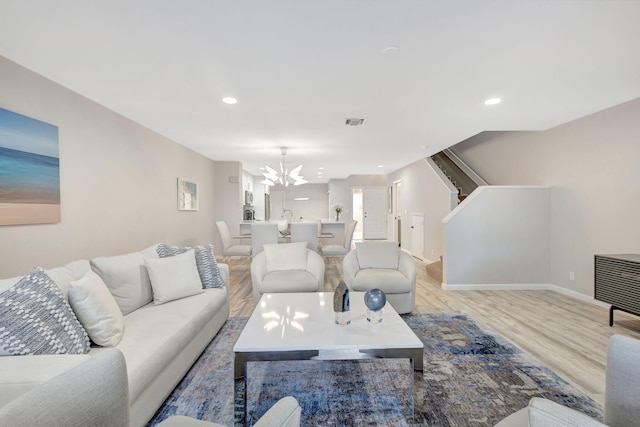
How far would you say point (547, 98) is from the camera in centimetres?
323

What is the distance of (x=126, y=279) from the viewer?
7.83ft

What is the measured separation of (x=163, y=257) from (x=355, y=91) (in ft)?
8.00

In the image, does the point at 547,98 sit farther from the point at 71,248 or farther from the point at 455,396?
the point at 71,248

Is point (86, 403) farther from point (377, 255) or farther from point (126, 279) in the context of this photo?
point (377, 255)

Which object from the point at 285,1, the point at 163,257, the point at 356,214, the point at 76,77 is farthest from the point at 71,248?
the point at 356,214

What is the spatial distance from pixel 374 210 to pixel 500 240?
6559 mm

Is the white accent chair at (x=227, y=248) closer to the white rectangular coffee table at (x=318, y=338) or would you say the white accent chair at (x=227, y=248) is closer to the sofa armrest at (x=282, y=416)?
the white rectangular coffee table at (x=318, y=338)

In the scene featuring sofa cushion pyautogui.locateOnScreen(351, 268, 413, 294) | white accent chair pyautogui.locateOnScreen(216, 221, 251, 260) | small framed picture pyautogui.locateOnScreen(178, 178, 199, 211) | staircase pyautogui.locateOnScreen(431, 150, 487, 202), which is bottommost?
sofa cushion pyautogui.locateOnScreen(351, 268, 413, 294)

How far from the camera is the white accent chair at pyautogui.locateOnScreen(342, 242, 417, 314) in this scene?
3477 millimetres

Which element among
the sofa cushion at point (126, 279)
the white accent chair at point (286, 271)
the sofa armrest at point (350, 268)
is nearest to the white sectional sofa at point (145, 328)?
the sofa cushion at point (126, 279)

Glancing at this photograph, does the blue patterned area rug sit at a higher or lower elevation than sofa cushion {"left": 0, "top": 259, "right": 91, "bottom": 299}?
lower

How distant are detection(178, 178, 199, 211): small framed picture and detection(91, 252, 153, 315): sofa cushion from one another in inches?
122

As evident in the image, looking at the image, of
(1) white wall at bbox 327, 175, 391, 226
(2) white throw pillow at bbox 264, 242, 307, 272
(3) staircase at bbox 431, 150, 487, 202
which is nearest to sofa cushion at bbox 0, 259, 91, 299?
(2) white throw pillow at bbox 264, 242, 307, 272

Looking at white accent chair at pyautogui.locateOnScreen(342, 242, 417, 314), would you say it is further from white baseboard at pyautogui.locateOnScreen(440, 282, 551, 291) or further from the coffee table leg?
the coffee table leg
